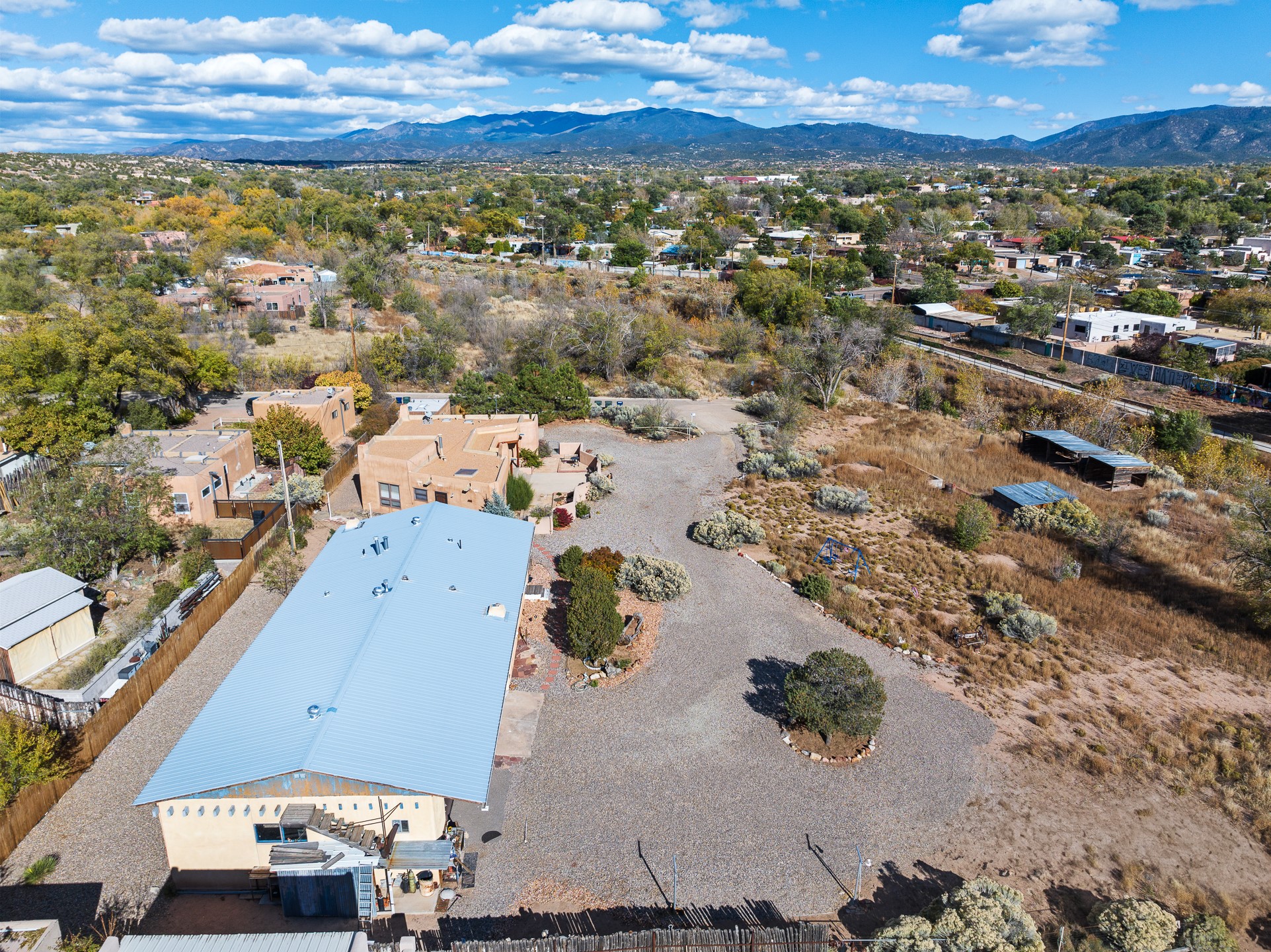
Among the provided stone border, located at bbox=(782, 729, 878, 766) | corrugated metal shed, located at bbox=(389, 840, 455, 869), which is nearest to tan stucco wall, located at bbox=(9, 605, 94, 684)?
corrugated metal shed, located at bbox=(389, 840, 455, 869)

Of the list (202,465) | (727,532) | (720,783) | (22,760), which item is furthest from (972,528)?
(202,465)

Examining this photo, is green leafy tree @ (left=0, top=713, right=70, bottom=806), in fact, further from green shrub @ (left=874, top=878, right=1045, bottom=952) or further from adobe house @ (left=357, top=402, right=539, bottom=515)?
green shrub @ (left=874, top=878, right=1045, bottom=952)

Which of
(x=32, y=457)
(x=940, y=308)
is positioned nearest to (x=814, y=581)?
(x=32, y=457)

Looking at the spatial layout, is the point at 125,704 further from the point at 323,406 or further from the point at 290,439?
the point at 323,406

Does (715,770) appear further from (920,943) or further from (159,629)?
(159,629)

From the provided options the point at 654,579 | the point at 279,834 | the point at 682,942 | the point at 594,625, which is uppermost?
the point at 279,834

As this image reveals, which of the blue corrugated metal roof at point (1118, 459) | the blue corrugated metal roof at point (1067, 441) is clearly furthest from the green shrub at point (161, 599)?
the blue corrugated metal roof at point (1067, 441)

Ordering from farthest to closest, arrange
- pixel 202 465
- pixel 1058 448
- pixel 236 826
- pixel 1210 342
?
pixel 1210 342 < pixel 1058 448 < pixel 202 465 < pixel 236 826
